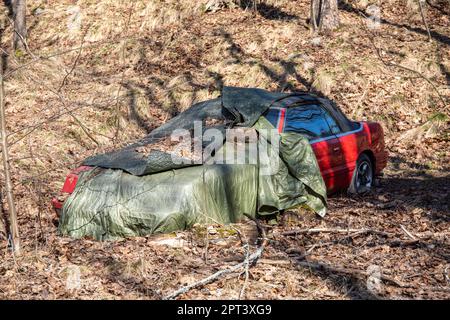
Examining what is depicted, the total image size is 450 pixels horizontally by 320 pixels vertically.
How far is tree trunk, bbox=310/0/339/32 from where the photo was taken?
1570 cm

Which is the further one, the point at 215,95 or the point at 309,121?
the point at 215,95

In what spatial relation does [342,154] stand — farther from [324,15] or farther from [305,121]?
[324,15]

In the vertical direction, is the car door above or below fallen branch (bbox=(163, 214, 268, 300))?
above

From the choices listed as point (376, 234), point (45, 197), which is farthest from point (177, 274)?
point (45, 197)

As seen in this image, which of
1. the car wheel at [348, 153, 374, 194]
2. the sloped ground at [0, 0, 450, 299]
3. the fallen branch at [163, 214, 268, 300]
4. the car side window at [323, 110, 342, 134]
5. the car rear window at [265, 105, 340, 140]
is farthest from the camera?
the car wheel at [348, 153, 374, 194]

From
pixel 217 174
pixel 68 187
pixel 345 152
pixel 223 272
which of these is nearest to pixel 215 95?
pixel 345 152

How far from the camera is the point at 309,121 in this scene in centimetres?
841

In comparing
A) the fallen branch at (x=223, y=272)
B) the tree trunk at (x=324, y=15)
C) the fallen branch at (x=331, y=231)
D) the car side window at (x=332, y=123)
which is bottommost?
the fallen branch at (x=331, y=231)

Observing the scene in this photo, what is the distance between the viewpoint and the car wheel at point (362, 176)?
8948 millimetres

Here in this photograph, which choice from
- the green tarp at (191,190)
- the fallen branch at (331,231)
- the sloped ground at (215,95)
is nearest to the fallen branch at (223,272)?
the sloped ground at (215,95)

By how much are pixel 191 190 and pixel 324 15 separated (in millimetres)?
10120

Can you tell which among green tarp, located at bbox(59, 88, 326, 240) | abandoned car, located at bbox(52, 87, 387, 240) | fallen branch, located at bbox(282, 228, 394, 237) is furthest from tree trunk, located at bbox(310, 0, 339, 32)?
fallen branch, located at bbox(282, 228, 394, 237)

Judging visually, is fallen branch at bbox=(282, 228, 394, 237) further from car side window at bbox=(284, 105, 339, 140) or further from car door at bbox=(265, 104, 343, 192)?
car side window at bbox=(284, 105, 339, 140)

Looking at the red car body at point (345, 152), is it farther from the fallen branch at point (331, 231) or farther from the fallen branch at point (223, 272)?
the fallen branch at point (223, 272)
